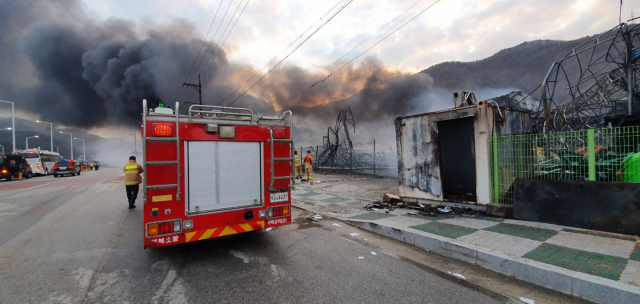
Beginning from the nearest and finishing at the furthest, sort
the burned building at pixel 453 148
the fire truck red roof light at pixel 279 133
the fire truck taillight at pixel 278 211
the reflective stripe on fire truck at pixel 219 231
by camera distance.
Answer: the reflective stripe on fire truck at pixel 219 231
the fire truck taillight at pixel 278 211
the fire truck red roof light at pixel 279 133
the burned building at pixel 453 148

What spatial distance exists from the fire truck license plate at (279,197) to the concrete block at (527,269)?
2.84m

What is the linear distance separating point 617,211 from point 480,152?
2.32 meters

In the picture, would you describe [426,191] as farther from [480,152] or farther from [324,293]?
[324,293]

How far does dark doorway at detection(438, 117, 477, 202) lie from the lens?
7918 millimetres

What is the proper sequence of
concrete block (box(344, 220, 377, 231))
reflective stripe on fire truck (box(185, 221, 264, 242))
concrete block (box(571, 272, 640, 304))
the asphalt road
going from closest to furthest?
concrete block (box(571, 272, 640, 304)), the asphalt road, reflective stripe on fire truck (box(185, 221, 264, 242)), concrete block (box(344, 220, 377, 231))

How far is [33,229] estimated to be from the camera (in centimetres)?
567

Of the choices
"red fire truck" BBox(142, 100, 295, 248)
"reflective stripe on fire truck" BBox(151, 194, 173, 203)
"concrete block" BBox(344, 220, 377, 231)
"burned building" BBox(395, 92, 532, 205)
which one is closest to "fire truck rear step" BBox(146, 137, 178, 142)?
"red fire truck" BBox(142, 100, 295, 248)

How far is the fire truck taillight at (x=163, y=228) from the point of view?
339 centimetres

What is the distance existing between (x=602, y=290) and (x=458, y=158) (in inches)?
224

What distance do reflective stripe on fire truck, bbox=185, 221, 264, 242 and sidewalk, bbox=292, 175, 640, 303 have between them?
245 centimetres

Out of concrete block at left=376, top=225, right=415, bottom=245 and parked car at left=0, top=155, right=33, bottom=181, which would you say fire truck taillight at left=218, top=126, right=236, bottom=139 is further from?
parked car at left=0, top=155, right=33, bottom=181

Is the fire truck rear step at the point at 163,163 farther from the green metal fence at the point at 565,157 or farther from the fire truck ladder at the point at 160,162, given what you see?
the green metal fence at the point at 565,157

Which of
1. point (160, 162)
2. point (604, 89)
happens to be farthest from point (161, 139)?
point (604, 89)

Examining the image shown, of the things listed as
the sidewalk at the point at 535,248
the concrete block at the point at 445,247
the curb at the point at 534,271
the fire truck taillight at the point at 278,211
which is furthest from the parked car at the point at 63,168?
the concrete block at the point at 445,247
